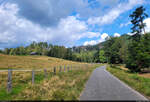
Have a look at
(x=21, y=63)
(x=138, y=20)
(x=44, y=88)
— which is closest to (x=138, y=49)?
(x=138, y=20)

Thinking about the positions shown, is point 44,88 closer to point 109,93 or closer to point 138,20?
point 109,93

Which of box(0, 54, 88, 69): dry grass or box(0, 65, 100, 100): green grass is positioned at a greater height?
box(0, 54, 88, 69): dry grass

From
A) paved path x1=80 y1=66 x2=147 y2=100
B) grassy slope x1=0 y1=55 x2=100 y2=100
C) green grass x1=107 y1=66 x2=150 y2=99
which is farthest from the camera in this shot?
green grass x1=107 y1=66 x2=150 y2=99

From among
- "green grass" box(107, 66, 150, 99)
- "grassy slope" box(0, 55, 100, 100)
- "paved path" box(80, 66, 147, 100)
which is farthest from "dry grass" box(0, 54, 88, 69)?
"paved path" box(80, 66, 147, 100)

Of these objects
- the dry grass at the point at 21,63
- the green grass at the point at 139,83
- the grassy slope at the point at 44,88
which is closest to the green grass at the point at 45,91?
the grassy slope at the point at 44,88

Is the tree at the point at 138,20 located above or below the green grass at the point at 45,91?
above

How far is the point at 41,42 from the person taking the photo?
415ft

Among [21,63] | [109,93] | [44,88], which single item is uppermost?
[21,63]

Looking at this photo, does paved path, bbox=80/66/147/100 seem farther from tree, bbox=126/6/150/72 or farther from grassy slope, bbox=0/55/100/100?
tree, bbox=126/6/150/72

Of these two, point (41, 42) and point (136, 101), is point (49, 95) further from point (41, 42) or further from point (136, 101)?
point (41, 42)

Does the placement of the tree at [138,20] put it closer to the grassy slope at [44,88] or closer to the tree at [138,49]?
the tree at [138,49]

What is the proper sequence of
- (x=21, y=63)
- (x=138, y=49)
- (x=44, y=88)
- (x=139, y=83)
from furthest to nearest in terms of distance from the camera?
(x=21, y=63), (x=138, y=49), (x=139, y=83), (x=44, y=88)

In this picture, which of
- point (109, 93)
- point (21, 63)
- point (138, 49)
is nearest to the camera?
point (109, 93)

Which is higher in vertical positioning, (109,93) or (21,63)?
(21,63)
